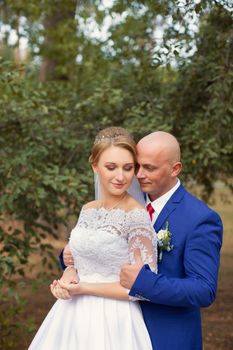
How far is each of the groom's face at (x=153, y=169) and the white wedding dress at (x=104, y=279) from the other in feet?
0.44

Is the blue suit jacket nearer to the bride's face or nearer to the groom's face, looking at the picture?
the groom's face

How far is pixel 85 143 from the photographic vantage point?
6.35 m

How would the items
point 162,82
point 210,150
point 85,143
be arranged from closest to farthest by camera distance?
point 210,150, point 85,143, point 162,82

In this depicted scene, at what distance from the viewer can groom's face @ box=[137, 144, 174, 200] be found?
2855 millimetres

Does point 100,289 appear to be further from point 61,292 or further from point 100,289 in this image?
point 61,292

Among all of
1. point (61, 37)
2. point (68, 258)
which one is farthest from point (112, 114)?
point (68, 258)

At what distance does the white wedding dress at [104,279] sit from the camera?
111 inches

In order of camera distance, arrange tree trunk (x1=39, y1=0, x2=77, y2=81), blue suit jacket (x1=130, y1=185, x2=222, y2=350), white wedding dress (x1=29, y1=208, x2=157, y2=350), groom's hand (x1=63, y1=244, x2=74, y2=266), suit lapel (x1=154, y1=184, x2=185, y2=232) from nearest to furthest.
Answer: blue suit jacket (x1=130, y1=185, x2=222, y2=350)
white wedding dress (x1=29, y1=208, x2=157, y2=350)
suit lapel (x1=154, y1=184, x2=185, y2=232)
groom's hand (x1=63, y1=244, x2=74, y2=266)
tree trunk (x1=39, y1=0, x2=77, y2=81)

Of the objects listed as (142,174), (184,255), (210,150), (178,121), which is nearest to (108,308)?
(184,255)

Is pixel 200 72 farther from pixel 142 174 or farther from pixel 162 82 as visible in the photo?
pixel 142 174

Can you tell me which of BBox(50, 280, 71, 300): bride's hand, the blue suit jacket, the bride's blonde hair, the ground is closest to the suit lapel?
the blue suit jacket

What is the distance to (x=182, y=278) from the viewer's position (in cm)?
281

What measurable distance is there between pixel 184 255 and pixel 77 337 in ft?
1.95

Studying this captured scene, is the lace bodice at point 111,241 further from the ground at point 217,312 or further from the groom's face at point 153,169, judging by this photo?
the ground at point 217,312
